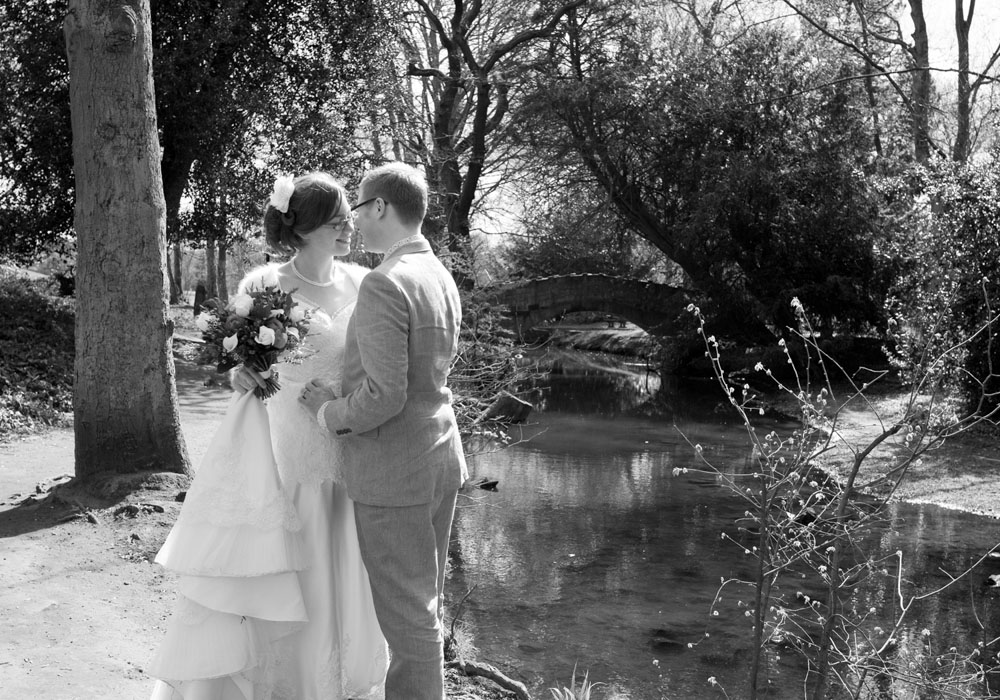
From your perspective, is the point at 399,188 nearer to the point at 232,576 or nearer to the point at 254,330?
the point at 254,330

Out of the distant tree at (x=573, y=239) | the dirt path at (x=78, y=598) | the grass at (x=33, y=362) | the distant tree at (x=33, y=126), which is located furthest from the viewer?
the distant tree at (x=573, y=239)

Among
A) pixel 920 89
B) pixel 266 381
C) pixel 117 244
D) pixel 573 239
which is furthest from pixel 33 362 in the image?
pixel 920 89

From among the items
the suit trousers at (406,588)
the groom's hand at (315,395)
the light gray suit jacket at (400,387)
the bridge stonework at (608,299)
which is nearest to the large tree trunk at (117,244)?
the groom's hand at (315,395)

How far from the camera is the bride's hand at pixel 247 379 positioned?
11.3 feet

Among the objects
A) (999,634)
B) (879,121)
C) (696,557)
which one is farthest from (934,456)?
(879,121)

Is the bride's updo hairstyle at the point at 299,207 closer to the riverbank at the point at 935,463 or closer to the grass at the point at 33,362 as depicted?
the riverbank at the point at 935,463

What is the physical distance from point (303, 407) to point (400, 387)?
0.64m

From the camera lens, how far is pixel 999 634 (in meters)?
6.97

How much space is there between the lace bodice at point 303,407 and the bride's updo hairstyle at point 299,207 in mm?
174

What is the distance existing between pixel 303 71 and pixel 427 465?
17152 millimetres

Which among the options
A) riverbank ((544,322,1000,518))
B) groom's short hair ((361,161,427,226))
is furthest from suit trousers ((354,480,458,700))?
riverbank ((544,322,1000,518))

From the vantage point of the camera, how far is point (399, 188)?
10.7ft

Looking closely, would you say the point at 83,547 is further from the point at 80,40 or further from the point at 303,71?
the point at 303,71

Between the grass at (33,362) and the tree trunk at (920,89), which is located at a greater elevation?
the tree trunk at (920,89)
